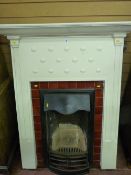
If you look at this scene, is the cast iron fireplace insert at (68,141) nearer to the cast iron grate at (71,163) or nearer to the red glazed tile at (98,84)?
the cast iron grate at (71,163)

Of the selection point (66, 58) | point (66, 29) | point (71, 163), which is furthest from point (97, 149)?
point (66, 29)

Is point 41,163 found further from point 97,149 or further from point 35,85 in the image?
point 35,85

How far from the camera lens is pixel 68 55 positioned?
64.2 inches

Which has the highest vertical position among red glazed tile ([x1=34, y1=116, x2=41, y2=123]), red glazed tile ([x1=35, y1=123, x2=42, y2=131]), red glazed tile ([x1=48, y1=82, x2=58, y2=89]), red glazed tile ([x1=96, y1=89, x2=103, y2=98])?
red glazed tile ([x1=48, y1=82, x2=58, y2=89])

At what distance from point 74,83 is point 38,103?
0.33 meters

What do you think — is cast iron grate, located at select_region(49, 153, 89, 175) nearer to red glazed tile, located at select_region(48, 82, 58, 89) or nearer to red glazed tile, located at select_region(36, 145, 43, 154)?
red glazed tile, located at select_region(36, 145, 43, 154)

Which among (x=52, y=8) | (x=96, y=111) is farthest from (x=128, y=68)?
(x=52, y=8)

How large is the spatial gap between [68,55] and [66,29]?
206 millimetres

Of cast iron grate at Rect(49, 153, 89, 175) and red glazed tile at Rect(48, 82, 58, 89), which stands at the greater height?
red glazed tile at Rect(48, 82, 58, 89)

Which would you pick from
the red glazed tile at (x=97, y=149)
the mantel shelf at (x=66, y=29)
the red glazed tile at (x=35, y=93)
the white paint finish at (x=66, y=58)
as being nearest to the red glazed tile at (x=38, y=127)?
the red glazed tile at (x=35, y=93)

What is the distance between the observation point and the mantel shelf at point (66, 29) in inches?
57.7

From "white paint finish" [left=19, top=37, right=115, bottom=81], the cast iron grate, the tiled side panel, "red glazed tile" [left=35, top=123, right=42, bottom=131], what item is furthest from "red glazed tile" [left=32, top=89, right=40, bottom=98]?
the cast iron grate

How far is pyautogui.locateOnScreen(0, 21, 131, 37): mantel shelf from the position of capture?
1467 mm

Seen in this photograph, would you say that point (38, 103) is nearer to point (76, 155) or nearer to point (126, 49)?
point (76, 155)
